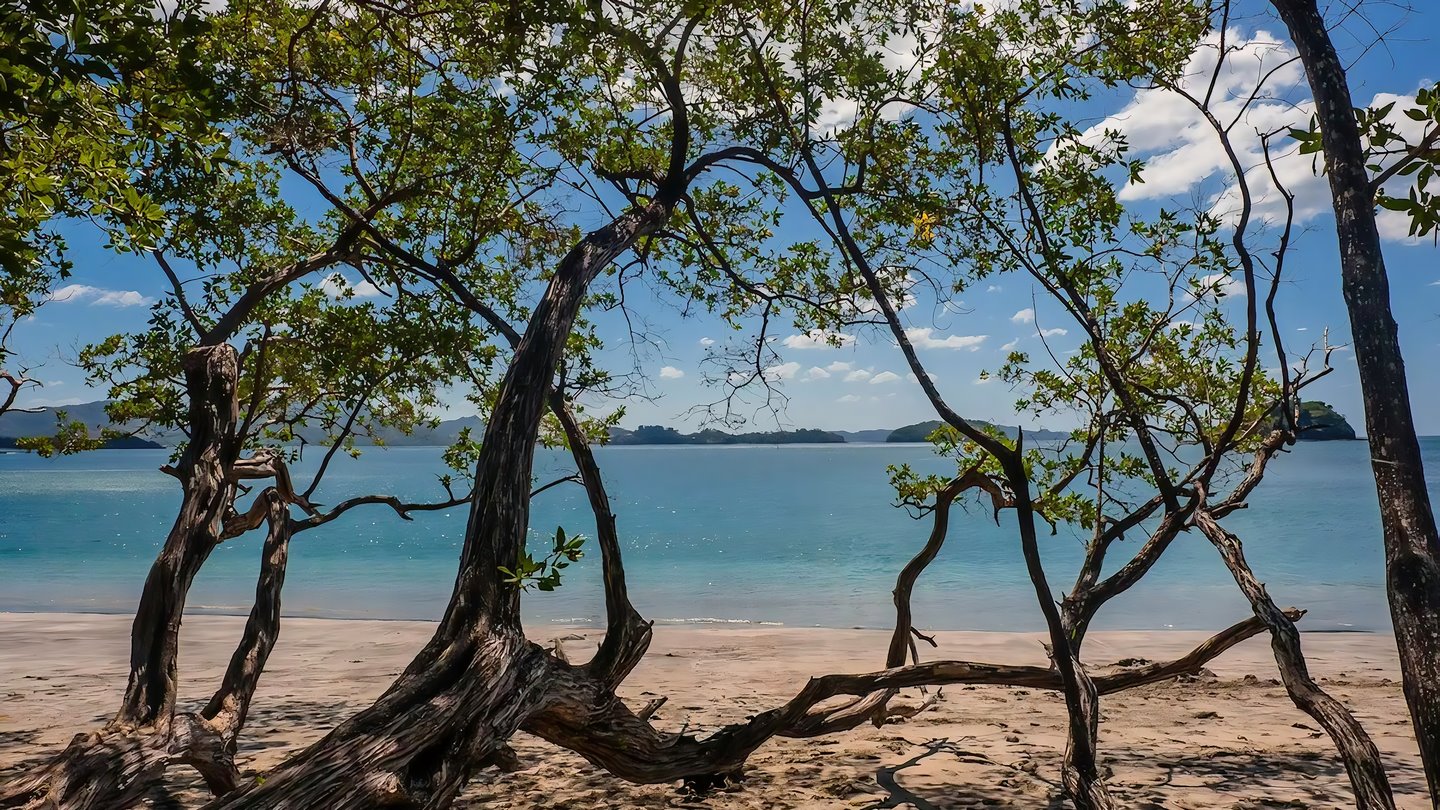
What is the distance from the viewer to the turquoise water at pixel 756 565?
2189 cm

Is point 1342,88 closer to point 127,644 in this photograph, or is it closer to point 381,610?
point 127,644

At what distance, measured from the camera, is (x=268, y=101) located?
6.37 meters

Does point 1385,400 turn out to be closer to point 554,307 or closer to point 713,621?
point 554,307

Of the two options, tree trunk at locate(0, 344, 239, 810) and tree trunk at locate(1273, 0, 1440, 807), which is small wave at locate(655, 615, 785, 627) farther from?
tree trunk at locate(1273, 0, 1440, 807)

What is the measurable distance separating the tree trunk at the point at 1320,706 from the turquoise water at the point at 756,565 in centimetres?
414

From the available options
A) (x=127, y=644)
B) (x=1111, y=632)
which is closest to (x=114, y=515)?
(x=127, y=644)

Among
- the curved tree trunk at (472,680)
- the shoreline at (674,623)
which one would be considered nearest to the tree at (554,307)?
the curved tree trunk at (472,680)

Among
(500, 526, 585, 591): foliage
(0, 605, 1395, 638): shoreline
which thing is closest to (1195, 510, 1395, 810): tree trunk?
(500, 526, 585, 591): foliage

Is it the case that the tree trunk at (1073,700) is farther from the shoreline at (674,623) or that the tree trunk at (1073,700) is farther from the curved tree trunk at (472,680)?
the shoreline at (674,623)

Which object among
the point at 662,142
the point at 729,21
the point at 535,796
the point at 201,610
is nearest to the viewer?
the point at 729,21

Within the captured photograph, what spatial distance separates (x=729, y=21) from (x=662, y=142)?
6.10 ft

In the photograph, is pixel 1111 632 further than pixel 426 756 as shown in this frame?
Yes

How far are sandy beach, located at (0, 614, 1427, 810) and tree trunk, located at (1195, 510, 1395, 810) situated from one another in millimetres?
2268

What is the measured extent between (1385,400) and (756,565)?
29.3m
